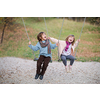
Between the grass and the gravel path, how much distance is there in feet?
1.12

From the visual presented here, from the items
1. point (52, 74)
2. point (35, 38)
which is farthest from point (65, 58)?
point (35, 38)

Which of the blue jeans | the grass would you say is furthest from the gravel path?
the blue jeans

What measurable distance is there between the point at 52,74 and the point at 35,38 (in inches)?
43.7

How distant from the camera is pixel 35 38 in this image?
2980mm

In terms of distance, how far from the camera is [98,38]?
2674mm

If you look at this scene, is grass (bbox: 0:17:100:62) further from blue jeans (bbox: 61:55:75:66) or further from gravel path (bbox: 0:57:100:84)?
blue jeans (bbox: 61:55:75:66)

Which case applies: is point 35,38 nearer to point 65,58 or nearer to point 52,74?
point 52,74

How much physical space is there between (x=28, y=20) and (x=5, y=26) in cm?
74

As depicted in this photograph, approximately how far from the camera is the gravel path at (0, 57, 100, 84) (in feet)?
7.34

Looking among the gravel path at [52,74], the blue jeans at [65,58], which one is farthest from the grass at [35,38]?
the blue jeans at [65,58]

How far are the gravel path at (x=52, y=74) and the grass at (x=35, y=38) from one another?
34 centimetres

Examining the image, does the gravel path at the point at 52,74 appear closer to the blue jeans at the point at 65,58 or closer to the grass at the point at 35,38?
the grass at the point at 35,38

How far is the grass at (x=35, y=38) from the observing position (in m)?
2.89
